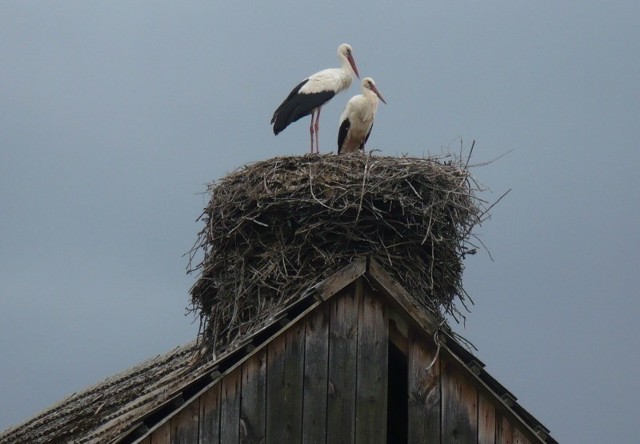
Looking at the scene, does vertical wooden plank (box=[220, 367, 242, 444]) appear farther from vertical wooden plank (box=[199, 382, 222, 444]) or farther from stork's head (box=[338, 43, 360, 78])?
stork's head (box=[338, 43, 360, 78])

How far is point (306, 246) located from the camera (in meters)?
11.1

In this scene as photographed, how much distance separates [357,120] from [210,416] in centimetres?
841

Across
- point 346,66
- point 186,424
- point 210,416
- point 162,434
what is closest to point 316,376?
point 210,416

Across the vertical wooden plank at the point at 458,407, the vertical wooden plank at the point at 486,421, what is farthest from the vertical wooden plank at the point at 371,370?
the vertical wooden plank at the point at 486,421

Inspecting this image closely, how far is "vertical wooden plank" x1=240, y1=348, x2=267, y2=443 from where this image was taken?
9.04 meters

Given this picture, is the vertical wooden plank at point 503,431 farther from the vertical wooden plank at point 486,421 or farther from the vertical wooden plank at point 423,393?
the vertical wooden plank at point 423,393

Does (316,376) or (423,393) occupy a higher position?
(316,376)

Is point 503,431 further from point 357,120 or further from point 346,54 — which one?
point 346,54

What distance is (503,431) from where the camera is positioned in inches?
366

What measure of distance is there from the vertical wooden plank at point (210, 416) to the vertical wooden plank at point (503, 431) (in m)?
1.76

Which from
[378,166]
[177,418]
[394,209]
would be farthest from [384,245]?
[177,418]

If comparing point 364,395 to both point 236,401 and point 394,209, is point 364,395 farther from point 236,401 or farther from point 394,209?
point 394,209

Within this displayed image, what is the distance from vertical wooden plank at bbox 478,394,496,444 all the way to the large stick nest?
1648 mm

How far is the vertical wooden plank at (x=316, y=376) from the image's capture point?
30.0 feet
